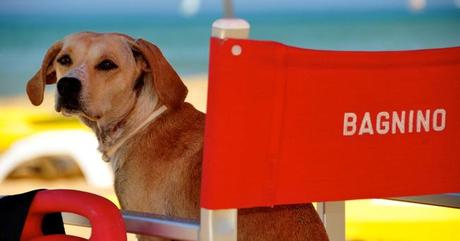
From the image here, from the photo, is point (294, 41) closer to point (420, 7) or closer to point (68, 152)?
point (420, 7)

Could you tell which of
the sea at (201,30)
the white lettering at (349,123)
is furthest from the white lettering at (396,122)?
the sea at (201,30)

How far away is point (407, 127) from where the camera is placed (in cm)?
135

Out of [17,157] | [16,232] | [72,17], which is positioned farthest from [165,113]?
[72,17]

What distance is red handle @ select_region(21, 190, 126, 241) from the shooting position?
4.59 feet

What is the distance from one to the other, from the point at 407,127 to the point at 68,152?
3.64 m

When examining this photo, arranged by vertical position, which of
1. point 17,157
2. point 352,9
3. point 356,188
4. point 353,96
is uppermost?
point 352,9

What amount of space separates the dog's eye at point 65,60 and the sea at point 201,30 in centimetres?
490

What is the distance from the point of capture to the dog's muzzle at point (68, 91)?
5.67 ft

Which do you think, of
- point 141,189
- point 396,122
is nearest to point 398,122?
point 396,122

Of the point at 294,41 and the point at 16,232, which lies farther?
the point at 294,41

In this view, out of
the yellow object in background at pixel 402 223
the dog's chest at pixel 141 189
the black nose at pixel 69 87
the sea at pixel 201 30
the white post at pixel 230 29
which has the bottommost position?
the yellow object in background at pixel 402 223

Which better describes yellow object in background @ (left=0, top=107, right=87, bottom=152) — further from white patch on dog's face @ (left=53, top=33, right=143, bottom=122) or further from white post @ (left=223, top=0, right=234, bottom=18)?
white post @ (left=223, top=0, right=234, bottom=18)

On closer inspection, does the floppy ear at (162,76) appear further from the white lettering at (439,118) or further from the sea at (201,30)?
the sea at (201,30)

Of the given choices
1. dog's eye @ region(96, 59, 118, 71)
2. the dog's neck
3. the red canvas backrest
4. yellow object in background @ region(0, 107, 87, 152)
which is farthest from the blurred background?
the red canvas backrest
